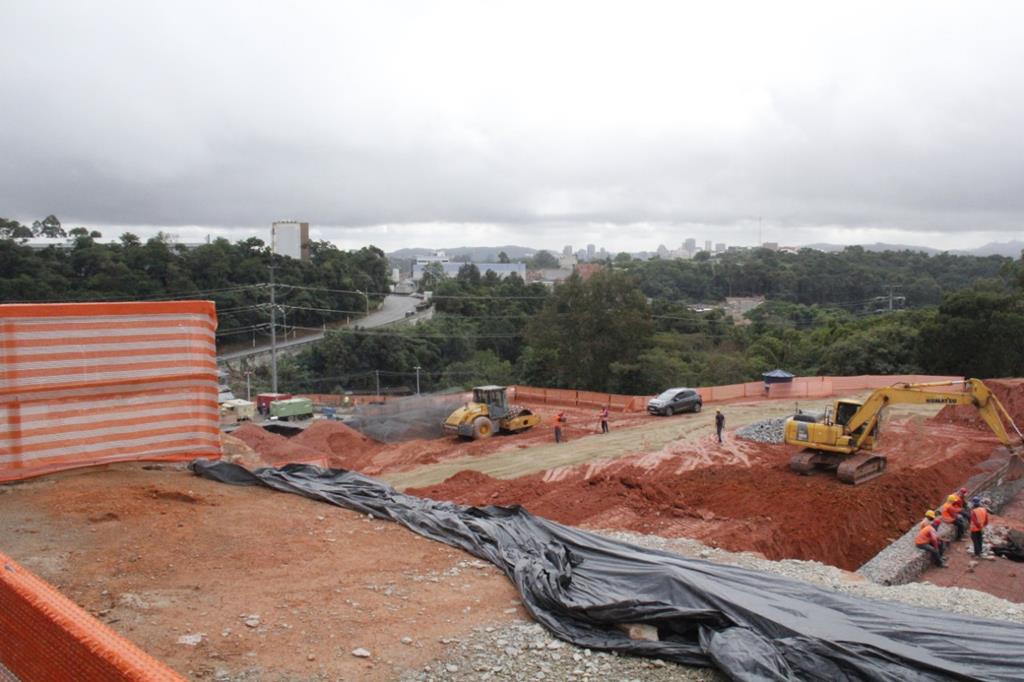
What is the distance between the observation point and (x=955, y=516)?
16859mm

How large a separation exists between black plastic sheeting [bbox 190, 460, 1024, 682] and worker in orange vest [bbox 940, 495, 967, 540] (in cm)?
949

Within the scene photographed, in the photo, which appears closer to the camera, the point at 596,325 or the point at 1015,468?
the point at 1015,468

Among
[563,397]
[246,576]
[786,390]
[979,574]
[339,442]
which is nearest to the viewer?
[246,576]

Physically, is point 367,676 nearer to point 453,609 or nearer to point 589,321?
point 453,609

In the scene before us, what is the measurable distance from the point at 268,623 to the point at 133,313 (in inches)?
266

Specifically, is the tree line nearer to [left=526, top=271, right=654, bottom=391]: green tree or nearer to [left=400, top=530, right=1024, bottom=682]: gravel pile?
[left=526, top=271, right=654, bottom=391]: green tree

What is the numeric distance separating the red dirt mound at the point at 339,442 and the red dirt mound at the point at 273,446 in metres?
0.69

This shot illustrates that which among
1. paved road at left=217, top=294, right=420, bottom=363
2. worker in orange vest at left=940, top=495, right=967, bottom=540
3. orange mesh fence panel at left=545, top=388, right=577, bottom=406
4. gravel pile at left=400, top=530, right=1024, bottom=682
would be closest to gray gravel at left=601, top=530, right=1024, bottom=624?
gravel pile at left=400, top=530, right=1024, bottom=682

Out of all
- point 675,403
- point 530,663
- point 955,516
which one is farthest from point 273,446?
point 530,663

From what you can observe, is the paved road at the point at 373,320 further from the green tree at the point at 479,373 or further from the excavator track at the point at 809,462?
the excavator track at the point at 809,462

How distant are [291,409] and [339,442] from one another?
10525 millimetres

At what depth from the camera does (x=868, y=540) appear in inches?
682

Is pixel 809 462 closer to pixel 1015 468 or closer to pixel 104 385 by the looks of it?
pixel 1015 468

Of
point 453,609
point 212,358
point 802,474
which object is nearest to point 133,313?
point 212,358
